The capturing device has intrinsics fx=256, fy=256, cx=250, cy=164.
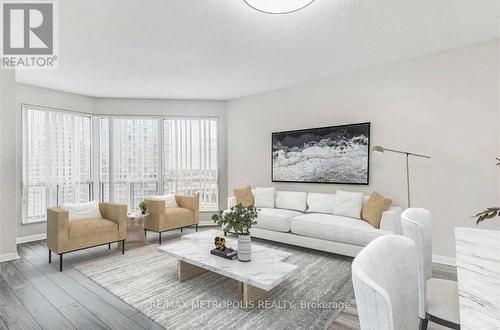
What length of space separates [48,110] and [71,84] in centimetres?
73

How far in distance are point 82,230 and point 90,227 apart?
0.10 metres

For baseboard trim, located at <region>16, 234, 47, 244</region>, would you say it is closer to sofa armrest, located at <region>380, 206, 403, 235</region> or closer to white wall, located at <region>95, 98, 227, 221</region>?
white wall, located at <region>95, 98, 227, 221</region>

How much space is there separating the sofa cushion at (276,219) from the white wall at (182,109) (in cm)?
184

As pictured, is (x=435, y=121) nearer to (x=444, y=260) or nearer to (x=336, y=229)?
(x=444, y=260)

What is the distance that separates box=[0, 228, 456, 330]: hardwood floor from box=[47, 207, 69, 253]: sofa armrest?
31 centimetres

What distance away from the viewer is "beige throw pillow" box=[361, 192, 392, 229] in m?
3.39

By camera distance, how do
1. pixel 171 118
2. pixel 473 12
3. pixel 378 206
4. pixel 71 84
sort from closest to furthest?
pixel 473 12, pixel 378 206, pixel 71 84, pixel 171 118

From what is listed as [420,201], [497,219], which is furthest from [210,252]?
[497,219]

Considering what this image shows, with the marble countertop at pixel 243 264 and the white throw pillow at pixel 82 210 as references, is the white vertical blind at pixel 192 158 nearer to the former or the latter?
the white throw pillow at pixel 82 210

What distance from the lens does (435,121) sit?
11.2ft

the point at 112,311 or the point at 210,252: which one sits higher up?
the point at 210,252

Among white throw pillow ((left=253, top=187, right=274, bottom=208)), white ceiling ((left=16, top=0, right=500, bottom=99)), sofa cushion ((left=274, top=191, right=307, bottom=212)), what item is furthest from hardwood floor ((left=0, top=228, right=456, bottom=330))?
white ceiling ((left=16, top=0, right=500, bottom=99))

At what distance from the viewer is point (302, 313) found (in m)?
2.21

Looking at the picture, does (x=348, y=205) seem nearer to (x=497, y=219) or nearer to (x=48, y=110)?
(x=497, y=219)
